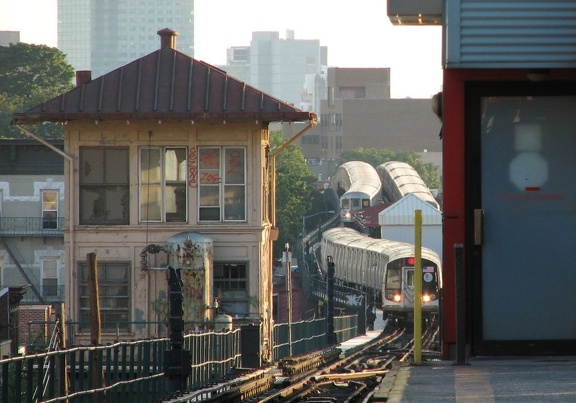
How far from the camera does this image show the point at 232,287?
33.8 metres

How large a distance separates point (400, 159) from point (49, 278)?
110m

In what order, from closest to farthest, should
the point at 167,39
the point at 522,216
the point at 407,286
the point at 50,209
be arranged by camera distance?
the point at 522,216 → the point at 167,39 → the point at 407,286 → the point at 50,209

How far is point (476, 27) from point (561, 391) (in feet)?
13.7

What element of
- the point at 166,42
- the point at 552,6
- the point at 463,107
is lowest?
the point at 463,107

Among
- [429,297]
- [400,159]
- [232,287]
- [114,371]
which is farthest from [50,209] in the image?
[400,159]

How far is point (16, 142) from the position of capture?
5703 centimetres

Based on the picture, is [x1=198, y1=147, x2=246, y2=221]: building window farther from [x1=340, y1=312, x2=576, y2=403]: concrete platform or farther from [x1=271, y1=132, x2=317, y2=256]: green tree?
[x1=271, y1=132, x2=317, y2=256]: green tree

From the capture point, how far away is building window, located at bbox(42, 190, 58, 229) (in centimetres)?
5988

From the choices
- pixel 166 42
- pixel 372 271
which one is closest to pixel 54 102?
pixel 166 42

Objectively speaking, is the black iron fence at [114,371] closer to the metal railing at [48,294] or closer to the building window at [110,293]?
the building window at [110,293]

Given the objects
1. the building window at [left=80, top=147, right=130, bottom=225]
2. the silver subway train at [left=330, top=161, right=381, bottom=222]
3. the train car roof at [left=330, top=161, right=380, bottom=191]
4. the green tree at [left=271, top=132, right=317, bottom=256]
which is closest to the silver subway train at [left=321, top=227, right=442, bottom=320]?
the building window at [left=80, top=147, right=130, bottom=225]

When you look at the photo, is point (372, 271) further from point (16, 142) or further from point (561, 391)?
point (561, 391)

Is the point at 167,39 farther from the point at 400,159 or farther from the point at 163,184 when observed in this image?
the point at 400,159

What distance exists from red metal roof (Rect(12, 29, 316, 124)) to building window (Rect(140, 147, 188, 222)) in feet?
3.73
